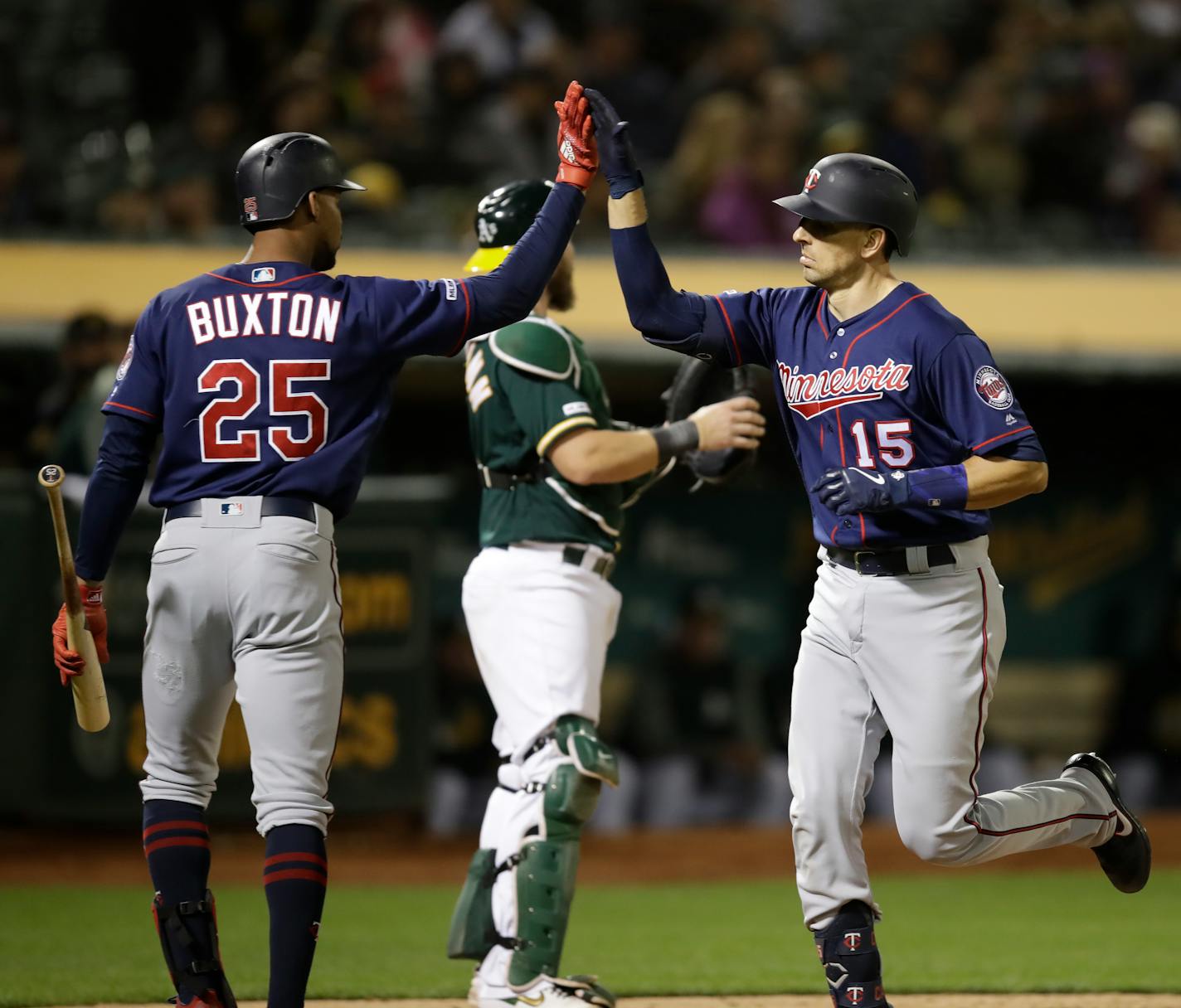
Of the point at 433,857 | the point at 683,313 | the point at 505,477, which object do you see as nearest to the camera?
the point at 683,313

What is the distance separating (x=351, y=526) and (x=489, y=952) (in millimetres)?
3935

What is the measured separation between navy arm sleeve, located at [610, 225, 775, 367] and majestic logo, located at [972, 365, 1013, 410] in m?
0.55

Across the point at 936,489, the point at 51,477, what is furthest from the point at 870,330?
the point at 51,477

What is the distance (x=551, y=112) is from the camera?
1005 cm

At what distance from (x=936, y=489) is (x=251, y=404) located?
1.45m

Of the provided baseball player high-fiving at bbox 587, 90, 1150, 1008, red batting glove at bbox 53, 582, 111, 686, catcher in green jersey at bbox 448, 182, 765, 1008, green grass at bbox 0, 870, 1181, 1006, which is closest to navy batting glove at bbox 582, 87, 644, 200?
baseball player high-fiving at bbox 587, 90, 1150, 1008

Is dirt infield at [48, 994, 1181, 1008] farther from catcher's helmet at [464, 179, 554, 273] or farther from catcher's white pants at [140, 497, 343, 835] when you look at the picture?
catcher's helmet at [464, 179, 554, 273]

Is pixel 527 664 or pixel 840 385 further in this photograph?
pixel 527 664

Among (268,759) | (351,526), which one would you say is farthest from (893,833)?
(268,759)

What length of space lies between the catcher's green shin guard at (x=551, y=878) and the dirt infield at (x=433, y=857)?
3.41 meters

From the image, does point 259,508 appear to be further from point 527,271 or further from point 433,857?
point 433,857

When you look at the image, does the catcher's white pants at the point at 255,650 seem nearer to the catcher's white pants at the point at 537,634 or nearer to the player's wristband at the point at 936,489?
the catcher's white pants at the point at 537,634

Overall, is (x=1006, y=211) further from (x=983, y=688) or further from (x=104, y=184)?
(x=983, y=688)

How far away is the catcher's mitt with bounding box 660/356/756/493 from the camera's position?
14.2 ft
